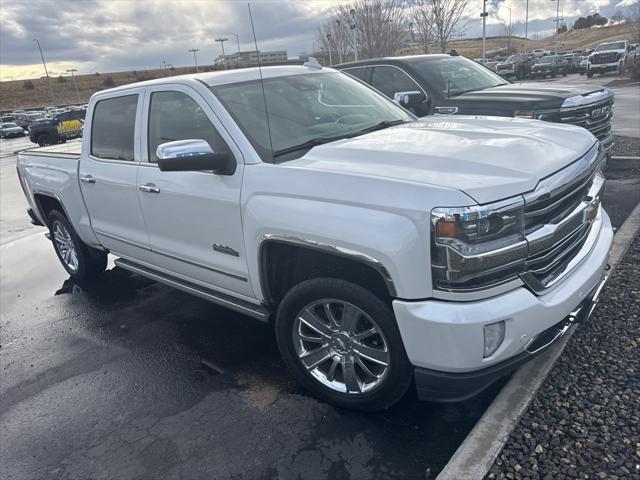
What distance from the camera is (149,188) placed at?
3.93m

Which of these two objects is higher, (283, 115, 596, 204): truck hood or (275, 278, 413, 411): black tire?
(283, 115, 596, 204): truck hood

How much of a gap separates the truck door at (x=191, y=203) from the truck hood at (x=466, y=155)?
1.93ft

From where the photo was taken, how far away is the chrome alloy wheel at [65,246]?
589 centimetres

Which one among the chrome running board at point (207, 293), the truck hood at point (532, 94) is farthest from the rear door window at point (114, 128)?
the truck hood at point (532, 94)

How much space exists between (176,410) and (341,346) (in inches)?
46.7

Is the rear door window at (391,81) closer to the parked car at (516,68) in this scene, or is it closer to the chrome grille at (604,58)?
the chrome grille at (604,58)

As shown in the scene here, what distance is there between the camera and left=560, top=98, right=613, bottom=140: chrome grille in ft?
21.4

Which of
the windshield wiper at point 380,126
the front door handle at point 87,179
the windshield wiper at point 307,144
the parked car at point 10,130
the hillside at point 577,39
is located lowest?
the hillside at point 577,39

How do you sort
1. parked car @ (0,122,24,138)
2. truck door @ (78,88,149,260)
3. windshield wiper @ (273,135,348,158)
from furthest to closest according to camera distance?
parked car @ (0,122,24,138)
truck door @ (78,88,149,260)
windshield wiper @ (273,135,348,158)

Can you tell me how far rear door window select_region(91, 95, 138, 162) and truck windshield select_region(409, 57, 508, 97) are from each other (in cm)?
453

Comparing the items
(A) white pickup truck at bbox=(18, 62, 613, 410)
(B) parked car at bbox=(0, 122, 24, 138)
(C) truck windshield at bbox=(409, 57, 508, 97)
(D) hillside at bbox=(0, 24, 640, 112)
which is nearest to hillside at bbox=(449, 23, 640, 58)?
(D) hillside at bbox=(0, 24, 640, 112)

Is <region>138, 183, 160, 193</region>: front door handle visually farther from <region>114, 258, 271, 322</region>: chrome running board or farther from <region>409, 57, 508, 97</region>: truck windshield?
<region>409, 57, 508, 97</region>: truck windshield

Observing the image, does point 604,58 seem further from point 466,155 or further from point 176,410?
point 176,410

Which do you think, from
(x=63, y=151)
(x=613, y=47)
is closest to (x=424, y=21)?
(x=613, y=47)
